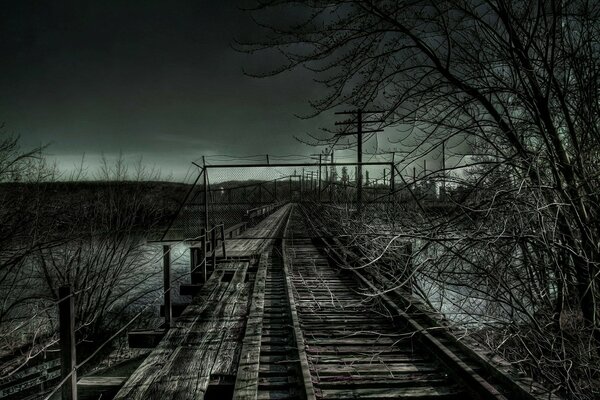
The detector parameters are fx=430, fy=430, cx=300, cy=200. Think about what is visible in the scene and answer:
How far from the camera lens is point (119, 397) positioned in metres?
4.16

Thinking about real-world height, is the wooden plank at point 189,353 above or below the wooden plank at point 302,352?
below

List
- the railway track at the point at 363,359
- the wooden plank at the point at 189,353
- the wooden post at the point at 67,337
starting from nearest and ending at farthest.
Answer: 1. the wooden post at the point at 67,337
2. the wooden plank at the point at 189,353
3. the railway track at the point at 363,359

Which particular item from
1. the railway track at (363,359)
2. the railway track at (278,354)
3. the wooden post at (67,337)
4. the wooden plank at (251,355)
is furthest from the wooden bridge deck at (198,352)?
the railway track at (363,359)

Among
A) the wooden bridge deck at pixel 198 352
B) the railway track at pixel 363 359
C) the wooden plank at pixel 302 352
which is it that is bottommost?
the railway track at pixel 363 359

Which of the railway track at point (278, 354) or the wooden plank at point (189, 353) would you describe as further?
the railway track at point (278, 354)

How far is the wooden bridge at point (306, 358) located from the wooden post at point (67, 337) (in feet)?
1.54

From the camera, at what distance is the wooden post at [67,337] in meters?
3.73

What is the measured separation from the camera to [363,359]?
5.41 meters

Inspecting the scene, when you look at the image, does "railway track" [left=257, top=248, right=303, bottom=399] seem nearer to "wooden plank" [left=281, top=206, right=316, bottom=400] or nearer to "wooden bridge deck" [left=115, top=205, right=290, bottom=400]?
"wooden plank" [left=281, top=206, right=316, bottom=400]

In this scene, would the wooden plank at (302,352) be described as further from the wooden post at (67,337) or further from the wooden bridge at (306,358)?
the wooden post at (67,337)

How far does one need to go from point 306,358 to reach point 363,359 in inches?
30.6

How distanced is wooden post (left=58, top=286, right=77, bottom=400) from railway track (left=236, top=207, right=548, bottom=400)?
180cm

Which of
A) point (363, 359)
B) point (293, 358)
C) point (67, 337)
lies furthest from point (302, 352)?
point (67, 337)

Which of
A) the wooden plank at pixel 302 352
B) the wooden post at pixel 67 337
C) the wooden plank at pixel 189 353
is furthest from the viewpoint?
the wooden plank at pixel 189 353
